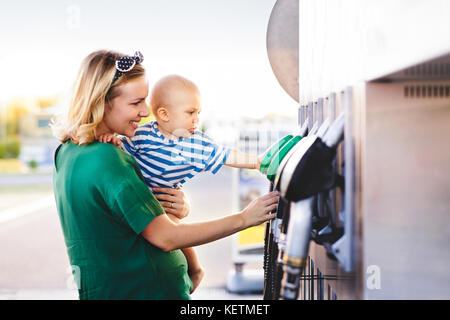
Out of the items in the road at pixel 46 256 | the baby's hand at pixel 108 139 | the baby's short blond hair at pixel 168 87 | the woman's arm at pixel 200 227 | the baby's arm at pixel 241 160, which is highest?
the baby's short blond hair at pixel 168 87

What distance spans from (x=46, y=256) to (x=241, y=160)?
225 inches

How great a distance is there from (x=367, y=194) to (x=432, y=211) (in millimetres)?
123

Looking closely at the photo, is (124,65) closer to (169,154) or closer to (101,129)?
(101,129)

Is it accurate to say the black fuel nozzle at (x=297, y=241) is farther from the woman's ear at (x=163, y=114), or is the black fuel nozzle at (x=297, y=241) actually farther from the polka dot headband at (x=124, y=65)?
the woman's ear at (x=163, y=114)

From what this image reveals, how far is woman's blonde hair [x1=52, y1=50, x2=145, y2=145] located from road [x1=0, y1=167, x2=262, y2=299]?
1.41 ft

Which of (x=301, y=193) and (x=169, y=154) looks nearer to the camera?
(x=301, y=193)

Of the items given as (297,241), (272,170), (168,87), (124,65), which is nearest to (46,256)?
(168,87)

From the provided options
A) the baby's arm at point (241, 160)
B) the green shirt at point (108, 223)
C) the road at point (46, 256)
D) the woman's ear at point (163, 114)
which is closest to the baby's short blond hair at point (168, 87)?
the woman's ear at point (163, 114)

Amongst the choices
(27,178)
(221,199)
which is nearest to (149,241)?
(221,199)

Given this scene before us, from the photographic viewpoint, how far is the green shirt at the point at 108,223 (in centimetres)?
115

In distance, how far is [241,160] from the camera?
1.62 meters

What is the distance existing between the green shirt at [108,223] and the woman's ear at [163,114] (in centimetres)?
38

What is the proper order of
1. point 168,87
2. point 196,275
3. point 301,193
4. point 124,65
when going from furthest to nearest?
point 196,275
point 168,87
point 124,65
point 301,193

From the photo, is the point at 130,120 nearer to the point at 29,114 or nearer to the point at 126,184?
the point at 126,184
